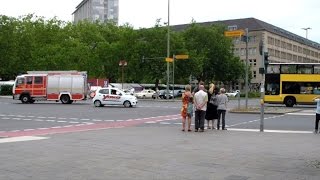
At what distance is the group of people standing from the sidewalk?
7.79ft

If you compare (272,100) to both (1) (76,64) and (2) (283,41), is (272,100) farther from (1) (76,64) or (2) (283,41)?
(2) (283,41)

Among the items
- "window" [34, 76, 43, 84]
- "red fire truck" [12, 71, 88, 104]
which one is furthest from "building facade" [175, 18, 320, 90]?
"window" [34, 76, 43, 84]

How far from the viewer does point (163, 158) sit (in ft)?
34.0

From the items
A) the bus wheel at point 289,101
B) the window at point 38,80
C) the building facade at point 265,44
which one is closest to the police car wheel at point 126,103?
the window at point 38,80

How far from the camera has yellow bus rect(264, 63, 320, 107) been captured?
40.1 meters

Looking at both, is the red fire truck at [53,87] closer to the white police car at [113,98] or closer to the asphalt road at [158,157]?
the white police car at [113,98]

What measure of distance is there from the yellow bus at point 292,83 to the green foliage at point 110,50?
27883 millimetres

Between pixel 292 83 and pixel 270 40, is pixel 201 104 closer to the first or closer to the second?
pixel 292 83

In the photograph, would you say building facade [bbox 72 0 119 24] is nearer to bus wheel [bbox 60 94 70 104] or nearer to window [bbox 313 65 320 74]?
bus wheel [bbox 60 94 70 104]

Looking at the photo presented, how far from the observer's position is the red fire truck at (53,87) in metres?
44.4

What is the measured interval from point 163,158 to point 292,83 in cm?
3233

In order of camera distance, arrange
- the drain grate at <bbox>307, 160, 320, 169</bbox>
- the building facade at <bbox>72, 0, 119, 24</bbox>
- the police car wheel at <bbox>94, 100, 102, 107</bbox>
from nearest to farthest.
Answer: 1. the drain grate at <bbox>307, 160, 320, 169</bbox>
2. the police car wheel at <bbox>94, 100, 102, 107</bbox>
3. the building facade at <bbox>72, 0, 119, 24</bbox>

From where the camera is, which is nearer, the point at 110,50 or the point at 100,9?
the point at 110,50

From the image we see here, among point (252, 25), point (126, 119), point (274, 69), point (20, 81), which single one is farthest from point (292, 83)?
point (252, 25)
